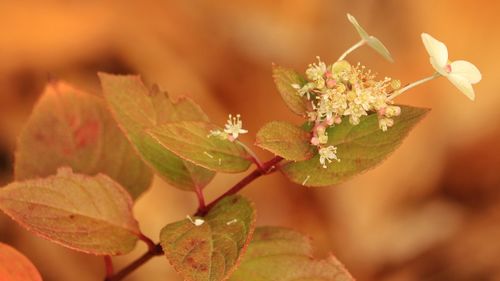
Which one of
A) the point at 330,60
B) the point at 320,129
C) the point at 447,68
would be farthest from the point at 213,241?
the point at 330,60

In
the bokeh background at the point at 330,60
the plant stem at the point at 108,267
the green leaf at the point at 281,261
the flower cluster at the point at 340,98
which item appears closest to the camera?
Result: the flower cluster at the point at 340,98

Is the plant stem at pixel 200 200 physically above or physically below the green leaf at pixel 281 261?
above

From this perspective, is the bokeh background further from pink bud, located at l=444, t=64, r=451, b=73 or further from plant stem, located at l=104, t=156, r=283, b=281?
pink bud, located at l=444, t=64, r=451, b=73

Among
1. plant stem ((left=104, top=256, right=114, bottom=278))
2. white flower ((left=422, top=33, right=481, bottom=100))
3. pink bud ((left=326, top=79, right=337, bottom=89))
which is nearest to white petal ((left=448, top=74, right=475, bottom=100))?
white flower ((left=422, top=33, right=481, bottom=100))

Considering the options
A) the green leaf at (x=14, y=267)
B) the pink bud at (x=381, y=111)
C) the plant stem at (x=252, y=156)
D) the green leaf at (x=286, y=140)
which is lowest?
the green leaf at (x=14, y=267)

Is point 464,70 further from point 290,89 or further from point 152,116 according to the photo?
point 152,116

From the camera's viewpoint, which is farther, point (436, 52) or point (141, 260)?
point (141, 260)

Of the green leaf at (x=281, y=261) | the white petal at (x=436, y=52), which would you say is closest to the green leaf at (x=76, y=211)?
the green leaf at (x=281, y=261)

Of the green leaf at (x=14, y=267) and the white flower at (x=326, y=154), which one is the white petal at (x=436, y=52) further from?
the green leaf at (x=14, y=267)
